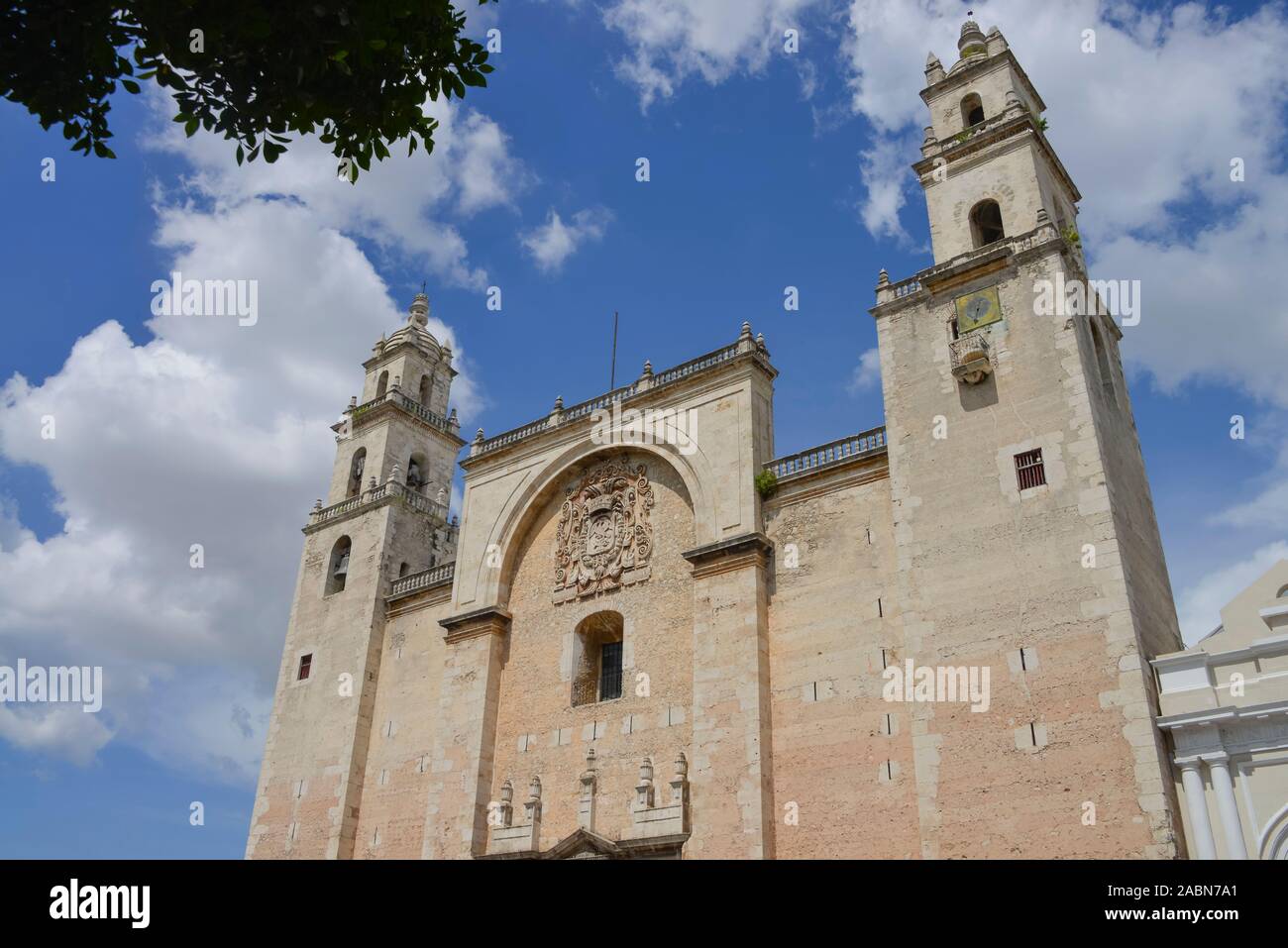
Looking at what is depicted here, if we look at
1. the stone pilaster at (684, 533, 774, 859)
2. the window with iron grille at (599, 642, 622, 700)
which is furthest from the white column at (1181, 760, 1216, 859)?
the window with iron grille at (599, 642, 622, 700)

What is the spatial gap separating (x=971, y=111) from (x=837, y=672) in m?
14.1

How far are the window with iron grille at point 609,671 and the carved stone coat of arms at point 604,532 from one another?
1446 millimetres

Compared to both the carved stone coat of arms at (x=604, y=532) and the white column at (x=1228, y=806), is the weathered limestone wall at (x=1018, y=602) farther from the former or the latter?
the carved stone coat of arms at (x=604, y=532)

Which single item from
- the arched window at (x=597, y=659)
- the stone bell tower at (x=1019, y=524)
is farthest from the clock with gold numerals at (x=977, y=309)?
the arched window at (x=597, y=659)

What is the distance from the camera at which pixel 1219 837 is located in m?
15.0

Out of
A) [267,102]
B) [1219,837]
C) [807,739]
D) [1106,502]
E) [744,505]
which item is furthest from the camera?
[744,505]

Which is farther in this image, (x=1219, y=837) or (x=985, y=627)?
(x=985, y=627)

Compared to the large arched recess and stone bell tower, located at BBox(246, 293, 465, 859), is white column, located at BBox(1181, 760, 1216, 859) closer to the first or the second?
the large arched recess

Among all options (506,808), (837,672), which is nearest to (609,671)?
(506,808)

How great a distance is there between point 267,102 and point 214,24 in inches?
29.1

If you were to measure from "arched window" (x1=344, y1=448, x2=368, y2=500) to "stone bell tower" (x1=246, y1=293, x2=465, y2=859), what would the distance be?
33mm

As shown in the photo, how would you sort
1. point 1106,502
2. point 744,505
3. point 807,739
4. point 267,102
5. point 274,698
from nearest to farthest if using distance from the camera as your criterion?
point 267,102, point 1106,502, point 807,739, point 744,505, point 274,698
